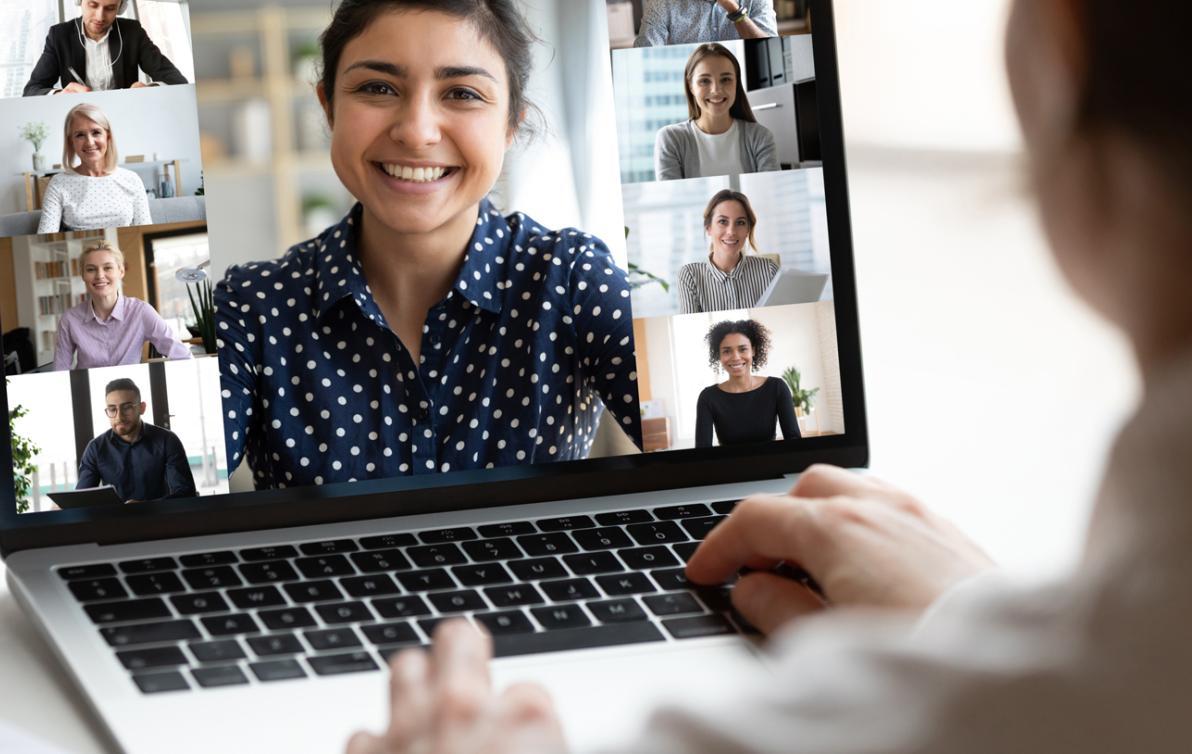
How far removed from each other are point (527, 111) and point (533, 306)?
0.13 metres

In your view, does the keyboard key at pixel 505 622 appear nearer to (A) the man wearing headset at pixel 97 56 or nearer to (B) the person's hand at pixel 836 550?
(B) the person's hand at pixel 836 550

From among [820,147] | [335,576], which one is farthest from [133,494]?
[820,147]

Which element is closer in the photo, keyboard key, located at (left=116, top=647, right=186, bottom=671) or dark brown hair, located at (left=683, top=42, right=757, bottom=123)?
keyboard key, located at (left=116, top=647, right=186, bottom=671)

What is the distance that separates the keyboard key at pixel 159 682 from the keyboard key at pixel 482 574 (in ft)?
0.51

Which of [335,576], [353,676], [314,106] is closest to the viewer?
[353,676]

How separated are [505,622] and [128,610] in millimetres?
194

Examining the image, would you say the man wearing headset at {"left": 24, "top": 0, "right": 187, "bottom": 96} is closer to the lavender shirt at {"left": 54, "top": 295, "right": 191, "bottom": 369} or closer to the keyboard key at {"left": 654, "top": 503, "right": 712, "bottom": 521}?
the lavender shirt at {"left": 54, "top": 295, "right": 191, "bottom": 369}

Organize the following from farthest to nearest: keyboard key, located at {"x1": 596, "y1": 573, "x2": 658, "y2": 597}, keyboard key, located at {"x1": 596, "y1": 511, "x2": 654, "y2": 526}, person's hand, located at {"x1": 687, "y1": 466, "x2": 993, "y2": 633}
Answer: keyboard key, located at {"x1": 596, "y1": 511, "x2": 654, "y2": 526} < keyboard key, located at {"x1": 596, "y1": 573, "x2": 658, "y2": 597} < person's hand, located at {"x1": 687, "y1": 466, "x2": 993, "y2": 633}

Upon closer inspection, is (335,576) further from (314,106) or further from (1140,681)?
(1140,681)

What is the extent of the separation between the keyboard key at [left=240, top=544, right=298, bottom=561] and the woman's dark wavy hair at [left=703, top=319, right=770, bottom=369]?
29 cm

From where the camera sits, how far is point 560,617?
0.54m

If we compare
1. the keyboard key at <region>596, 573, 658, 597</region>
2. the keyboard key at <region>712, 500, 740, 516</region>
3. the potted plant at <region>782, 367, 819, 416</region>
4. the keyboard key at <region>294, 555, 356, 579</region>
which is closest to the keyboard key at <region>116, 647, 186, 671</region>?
the keyboard key at <region>294, 555, 356, 579</region>

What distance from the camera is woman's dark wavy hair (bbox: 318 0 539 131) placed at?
0.70 metres

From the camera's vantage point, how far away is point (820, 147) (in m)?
0.75
